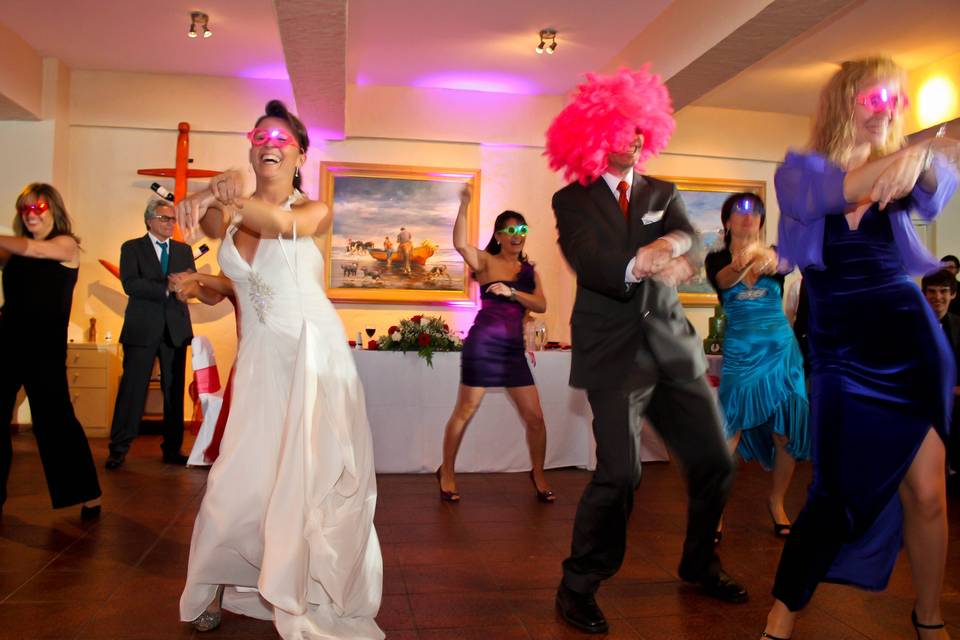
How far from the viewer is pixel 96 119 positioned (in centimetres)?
837

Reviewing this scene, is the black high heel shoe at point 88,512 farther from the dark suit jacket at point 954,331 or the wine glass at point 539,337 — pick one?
the dark suit jacket at point 954,331

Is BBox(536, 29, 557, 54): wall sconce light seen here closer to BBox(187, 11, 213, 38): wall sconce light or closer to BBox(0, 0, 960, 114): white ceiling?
BBox(0, 0, 960, 114): white ceiling

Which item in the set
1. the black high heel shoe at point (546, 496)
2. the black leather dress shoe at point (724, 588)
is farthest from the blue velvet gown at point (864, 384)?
the black high heel shoe at point (546, 496)

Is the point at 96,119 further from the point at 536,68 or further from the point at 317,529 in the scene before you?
the point at 317,529

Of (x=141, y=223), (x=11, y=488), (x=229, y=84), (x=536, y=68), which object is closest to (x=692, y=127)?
(x=536, y=68)

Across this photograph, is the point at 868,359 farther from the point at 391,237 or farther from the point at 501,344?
the point at 391,237

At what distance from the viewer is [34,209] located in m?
3.92

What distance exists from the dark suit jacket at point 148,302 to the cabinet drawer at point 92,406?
1973 mm

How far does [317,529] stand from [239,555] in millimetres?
337

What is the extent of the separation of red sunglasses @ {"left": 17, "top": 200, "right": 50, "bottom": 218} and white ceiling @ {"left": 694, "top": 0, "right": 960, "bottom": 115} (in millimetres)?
5881

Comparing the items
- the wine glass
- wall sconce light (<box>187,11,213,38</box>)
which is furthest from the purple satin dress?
wall sconce light (<box>187,11,213,38</box>)

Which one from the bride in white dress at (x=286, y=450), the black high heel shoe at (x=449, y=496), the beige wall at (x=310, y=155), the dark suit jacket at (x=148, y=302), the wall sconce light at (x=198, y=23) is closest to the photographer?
the bride in white dress at (x=286, y=450)

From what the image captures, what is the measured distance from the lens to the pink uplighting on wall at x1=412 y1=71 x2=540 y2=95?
27.7ft

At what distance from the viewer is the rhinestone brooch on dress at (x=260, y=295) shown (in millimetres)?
2535
